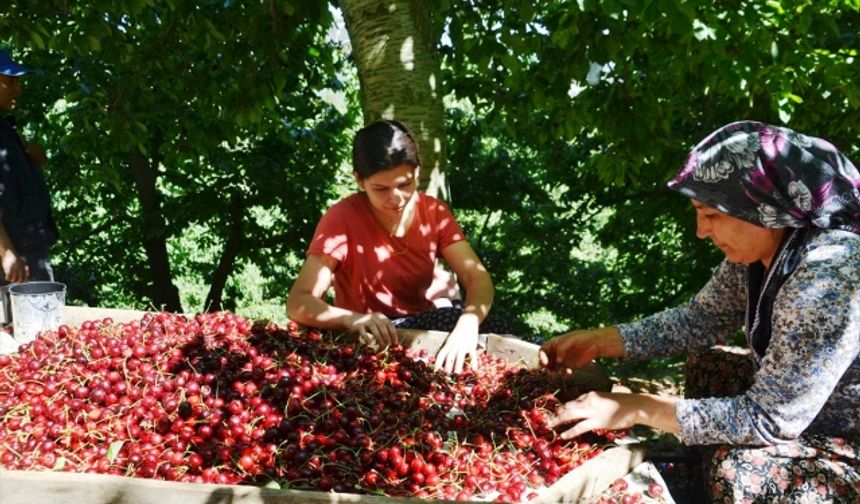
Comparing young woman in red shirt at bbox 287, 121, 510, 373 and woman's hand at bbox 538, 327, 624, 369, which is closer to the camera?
woman's hand at bbox 538, 327, 624, 369

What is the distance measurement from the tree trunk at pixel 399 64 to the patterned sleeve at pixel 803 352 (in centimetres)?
226

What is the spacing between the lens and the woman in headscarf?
6.75 ft

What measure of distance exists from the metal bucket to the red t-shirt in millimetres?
1025

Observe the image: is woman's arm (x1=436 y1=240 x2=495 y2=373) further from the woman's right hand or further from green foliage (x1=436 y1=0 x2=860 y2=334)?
green foliage (x1=436 y1=0 x2=860 y2=334)

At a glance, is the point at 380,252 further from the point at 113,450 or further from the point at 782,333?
the point at 782,333

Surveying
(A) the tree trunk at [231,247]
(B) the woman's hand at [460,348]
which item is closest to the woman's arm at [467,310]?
(B) the woman's hand at [460,348]

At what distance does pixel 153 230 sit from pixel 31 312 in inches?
191

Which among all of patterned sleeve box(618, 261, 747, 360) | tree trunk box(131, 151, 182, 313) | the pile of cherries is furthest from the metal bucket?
tree trunk box(131, 151, 182, 313)

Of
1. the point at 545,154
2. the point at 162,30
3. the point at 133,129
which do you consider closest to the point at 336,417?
the point at 133,129

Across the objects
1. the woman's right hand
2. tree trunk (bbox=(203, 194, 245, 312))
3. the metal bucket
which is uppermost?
the metal bucket

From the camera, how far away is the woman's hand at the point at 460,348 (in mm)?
2900

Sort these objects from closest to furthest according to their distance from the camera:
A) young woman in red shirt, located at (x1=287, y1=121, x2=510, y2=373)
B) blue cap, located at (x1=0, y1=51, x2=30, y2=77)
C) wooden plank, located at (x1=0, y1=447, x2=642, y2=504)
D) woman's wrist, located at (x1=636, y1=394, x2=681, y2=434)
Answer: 1. wooden plank, located at (x1=0, y1=447, x2=642, y2=504)
2. woman's wrist, located at (x1=636, y1=394, x2=681, y2=434)
3. young woman in red shirt, located at (x1=287, y1=121, x2=510, y2=373)
4. blue cap, located at (x1=0, y1=51, x2=30, y2=77)

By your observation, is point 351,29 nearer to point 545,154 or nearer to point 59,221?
point 545,154

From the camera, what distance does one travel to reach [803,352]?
2.05 metres
